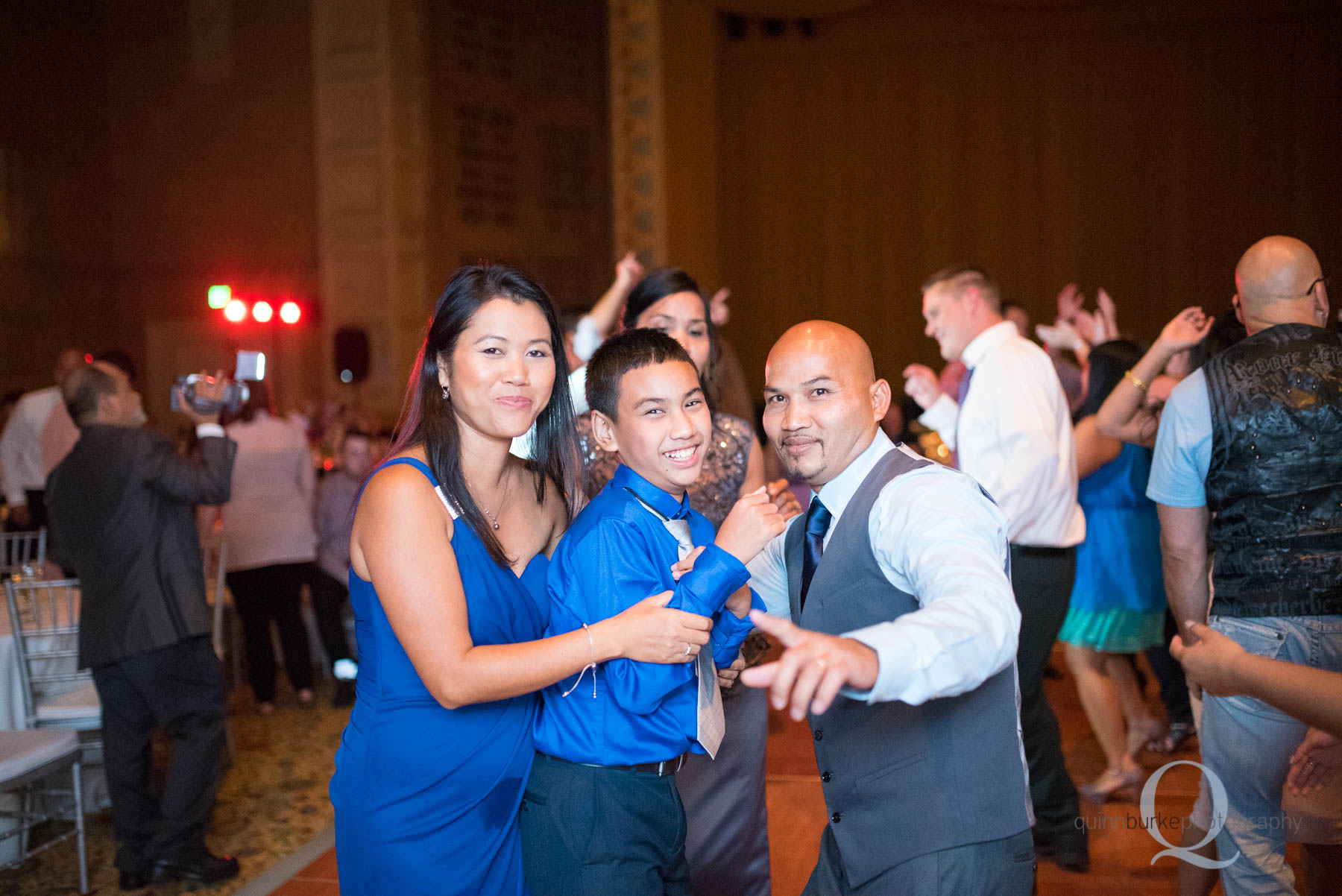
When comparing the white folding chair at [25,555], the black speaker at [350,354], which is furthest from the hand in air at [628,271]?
the black speaker at [350,354]

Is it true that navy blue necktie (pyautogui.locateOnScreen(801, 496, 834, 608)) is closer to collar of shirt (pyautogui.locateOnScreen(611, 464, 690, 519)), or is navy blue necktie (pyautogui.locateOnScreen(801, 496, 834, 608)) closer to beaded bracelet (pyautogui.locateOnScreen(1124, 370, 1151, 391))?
collar of shirt (pyautogui.locateOnScreen(611, 464, 690, 519))

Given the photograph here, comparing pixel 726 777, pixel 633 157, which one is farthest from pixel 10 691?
pixel 633 157

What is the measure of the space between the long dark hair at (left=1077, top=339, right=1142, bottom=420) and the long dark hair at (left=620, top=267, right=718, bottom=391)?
5.91ft

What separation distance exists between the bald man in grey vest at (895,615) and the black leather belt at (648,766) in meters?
0.23

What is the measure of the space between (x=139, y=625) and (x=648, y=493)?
2.15 meters

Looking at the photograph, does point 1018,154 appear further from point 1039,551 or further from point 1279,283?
point 1279,283

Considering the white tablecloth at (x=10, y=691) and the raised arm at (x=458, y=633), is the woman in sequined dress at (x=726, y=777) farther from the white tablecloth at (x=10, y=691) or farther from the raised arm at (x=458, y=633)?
the white tablecloth at (x=10, y=691)

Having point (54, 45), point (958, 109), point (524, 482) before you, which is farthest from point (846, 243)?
point (524, 482)

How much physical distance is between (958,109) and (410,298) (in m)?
5.26

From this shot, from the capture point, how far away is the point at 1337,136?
26.9ft

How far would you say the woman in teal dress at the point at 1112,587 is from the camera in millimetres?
3385

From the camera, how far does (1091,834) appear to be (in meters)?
3.14

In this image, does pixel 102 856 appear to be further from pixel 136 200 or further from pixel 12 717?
pixel 136 200

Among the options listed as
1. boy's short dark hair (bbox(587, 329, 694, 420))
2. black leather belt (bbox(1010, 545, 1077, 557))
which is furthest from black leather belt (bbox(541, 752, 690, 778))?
black leather belt (bbox(1010, 545, 1077, 557))
